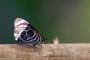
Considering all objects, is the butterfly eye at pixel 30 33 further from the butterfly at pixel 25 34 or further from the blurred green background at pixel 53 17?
the blurred green background at pixel 53 17

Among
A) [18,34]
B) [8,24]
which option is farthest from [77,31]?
[18,34]

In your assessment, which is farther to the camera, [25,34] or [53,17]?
[53,17]

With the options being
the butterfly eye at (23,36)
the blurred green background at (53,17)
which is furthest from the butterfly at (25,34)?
the blurred green background at (53,17)

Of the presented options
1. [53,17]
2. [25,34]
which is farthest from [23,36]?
[53,17]

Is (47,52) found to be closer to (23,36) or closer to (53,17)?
(23,36)

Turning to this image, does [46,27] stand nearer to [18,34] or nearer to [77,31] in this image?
[77,31]

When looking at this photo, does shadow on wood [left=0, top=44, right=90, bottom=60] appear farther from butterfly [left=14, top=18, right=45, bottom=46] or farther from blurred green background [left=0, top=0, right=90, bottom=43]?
blurred green background [left=0, top=0, right=90, bottom=43]
